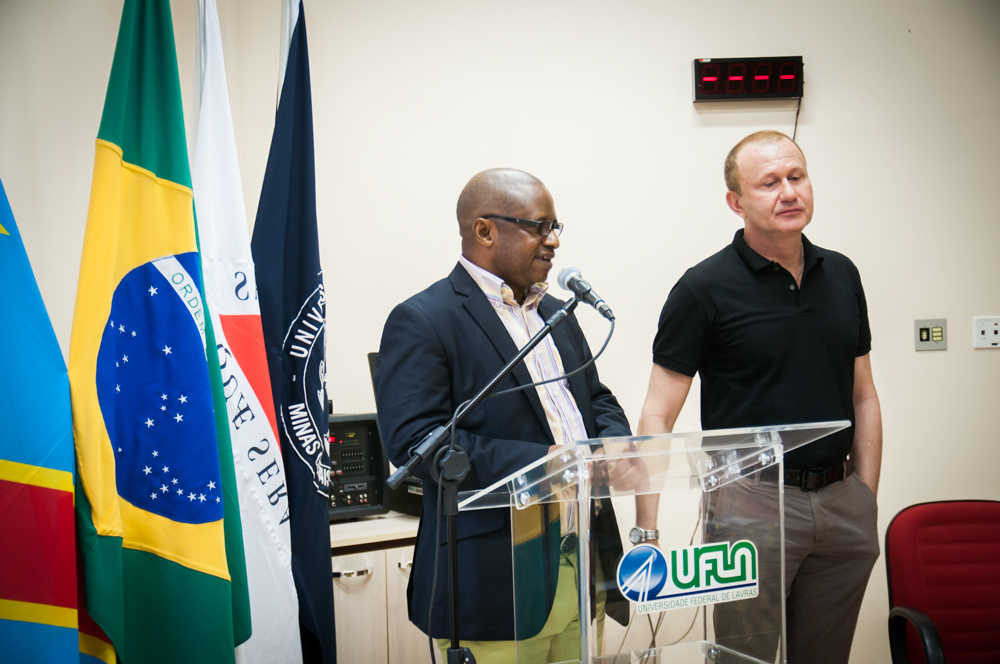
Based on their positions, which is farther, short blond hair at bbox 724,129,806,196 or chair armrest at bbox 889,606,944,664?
short blond hair at bbox 724,129,806,196

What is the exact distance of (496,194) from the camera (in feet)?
5.22

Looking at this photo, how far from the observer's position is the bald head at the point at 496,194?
5.17 ft

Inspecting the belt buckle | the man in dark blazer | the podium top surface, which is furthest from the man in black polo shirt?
the podium top surface

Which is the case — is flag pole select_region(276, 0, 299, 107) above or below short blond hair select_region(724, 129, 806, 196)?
above

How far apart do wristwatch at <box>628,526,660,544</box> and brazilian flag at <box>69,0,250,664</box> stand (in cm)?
93

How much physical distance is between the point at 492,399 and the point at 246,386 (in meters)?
0.66

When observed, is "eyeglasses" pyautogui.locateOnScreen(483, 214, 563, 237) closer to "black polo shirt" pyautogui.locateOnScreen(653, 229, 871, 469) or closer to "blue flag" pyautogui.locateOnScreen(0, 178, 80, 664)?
"black polo shirt" pyautogui.locateOnScreen(653, 229, 871, 469)

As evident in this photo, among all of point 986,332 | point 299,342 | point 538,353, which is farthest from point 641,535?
point 986,332

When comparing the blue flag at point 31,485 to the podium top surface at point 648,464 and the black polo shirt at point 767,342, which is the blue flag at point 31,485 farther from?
the black polo shirt at point 767,342

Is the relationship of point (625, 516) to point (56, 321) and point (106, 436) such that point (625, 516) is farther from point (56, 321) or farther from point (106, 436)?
point (56, 321)

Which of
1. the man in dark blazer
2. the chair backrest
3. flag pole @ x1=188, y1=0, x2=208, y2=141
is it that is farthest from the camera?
the chair backrest

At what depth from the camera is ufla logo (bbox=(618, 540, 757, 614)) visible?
3.39 ft

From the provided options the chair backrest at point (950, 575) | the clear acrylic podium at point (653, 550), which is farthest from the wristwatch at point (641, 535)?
the chair backrest at point (950, 575)

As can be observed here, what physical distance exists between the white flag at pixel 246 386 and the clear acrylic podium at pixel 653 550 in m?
0.79
